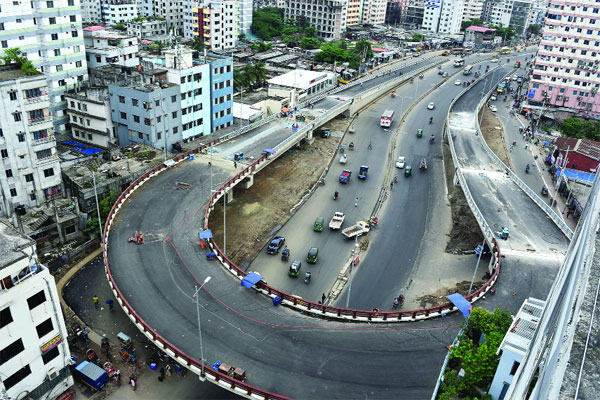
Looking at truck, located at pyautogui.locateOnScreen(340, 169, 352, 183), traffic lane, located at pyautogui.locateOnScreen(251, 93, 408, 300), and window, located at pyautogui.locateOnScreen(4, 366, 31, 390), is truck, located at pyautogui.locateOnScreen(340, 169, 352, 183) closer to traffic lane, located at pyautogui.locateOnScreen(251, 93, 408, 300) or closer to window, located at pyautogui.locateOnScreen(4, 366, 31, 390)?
traffic lane, located at pyautogui.locateOnScreen(251, 93, 408, 300)

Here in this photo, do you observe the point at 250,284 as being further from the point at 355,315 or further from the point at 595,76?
the point at 595,76

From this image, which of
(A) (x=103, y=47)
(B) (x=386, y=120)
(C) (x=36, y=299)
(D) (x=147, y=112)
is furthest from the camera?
(B) (x=386, y=120)

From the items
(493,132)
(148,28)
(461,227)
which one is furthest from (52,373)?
(148,28)

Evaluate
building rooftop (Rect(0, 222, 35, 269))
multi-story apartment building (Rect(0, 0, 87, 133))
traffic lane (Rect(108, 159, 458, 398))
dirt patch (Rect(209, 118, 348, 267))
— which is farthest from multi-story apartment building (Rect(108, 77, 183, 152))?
building rooftop (Rect(0, 222, 35, 269))

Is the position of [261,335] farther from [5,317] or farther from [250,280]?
[5,317]

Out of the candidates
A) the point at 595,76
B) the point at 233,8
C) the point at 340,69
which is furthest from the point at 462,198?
the point at 233,8
